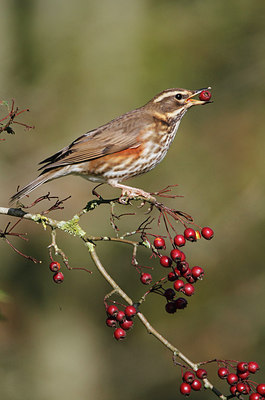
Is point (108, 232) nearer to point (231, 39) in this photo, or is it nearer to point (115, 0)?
point (231, 39)

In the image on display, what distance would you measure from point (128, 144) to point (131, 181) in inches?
163

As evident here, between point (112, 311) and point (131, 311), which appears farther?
point (112, 311)

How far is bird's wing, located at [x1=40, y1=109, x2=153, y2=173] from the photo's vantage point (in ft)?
15.2

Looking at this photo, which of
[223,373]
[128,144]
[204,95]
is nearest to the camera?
[223,373]

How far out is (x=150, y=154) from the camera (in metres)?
4.77

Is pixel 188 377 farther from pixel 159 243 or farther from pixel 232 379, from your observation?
pixel 159 243

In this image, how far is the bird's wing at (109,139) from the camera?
4645 millimetres

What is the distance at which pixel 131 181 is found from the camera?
898 cm

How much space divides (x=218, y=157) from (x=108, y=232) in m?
1.98

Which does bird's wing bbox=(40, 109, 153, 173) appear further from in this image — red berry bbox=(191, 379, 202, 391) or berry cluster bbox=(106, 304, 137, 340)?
red berry bbox=(191, 379, 202, 391)

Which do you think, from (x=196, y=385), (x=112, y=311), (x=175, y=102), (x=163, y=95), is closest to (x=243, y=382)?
(x=196, y=385)

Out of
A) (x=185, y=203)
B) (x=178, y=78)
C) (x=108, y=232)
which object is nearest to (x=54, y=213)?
(x=108, y=232)

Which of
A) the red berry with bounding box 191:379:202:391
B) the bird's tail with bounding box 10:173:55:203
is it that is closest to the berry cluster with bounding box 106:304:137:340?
the red berry with bounding box 191:379:202:391

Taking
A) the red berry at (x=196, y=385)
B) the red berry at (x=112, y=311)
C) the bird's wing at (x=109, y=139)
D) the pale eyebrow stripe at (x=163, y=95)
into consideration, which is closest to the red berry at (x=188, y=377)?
the red berry at (x=196, y=385)
